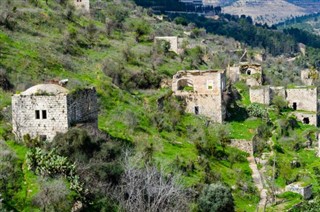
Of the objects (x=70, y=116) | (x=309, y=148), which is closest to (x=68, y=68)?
(x=70, y=116)

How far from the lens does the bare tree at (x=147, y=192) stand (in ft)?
75.9

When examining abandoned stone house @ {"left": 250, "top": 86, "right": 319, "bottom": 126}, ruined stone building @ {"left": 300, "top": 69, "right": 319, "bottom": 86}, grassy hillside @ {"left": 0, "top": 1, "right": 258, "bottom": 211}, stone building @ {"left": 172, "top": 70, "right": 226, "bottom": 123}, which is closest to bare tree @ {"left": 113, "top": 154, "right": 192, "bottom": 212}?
grassy hillside @ {"left": 0, "top": 1, "right": 258, "bottom": 211}

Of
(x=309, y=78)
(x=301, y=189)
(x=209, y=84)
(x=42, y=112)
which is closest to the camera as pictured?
(x=42, y=112)

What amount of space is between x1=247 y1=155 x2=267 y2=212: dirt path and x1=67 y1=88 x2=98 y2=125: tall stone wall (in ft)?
27.4

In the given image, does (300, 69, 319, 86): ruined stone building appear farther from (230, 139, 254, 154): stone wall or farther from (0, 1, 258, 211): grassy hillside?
(230, 139, 254, 154): stone wall

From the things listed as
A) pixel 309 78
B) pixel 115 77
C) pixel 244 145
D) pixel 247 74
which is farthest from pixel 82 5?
pixel 244 145

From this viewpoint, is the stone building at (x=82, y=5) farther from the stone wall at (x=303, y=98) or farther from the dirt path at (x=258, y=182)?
the dirt path at (x=258, y=182)

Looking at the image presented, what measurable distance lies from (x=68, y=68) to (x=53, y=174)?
15.7 metres

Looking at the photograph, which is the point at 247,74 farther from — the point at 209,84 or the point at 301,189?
the point at 301,189

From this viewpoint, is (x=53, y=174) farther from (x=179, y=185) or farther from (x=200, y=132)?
(x=200, y=132)

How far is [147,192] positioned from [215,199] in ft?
10.5

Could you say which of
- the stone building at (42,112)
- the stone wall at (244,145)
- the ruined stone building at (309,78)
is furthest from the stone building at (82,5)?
the stone building at (42,112)

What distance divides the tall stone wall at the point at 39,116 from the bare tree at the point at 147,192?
300cm

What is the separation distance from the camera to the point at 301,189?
103 feet
